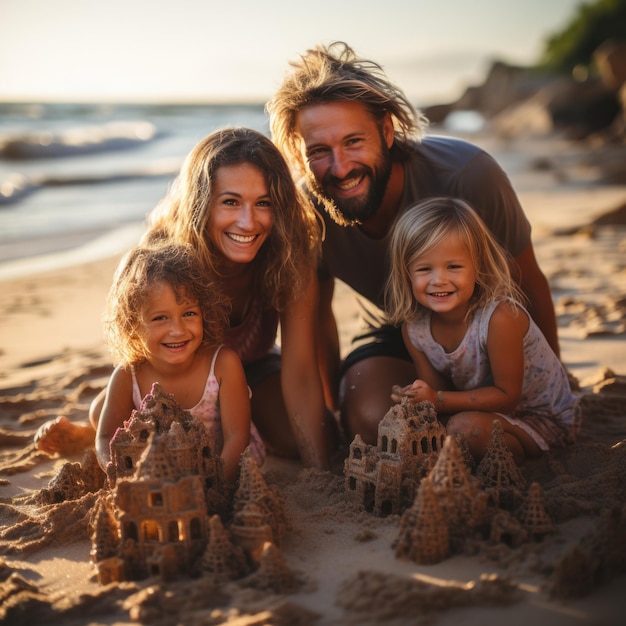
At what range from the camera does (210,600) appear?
2881 mm

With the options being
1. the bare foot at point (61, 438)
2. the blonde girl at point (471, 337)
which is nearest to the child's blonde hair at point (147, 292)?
the bare foot at point (61, 438)

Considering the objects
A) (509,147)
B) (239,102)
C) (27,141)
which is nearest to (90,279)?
(27,141)

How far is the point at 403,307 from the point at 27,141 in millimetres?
24610

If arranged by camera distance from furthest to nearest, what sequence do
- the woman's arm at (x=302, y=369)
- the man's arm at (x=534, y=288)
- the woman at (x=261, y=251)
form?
the man's arm at (x=534, y=288), the woman's arm at (x=302, y=369), the woman at (x=261, y=251)

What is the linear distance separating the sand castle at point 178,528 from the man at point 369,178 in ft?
5.28

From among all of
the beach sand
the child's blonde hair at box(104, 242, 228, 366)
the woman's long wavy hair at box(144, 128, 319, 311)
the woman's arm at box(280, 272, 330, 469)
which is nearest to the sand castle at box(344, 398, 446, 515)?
the beach sand

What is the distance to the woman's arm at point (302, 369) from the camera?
15.4 feet

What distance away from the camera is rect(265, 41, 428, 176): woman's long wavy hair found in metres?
4.71

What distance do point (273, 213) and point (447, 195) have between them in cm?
129

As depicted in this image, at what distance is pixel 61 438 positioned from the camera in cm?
475

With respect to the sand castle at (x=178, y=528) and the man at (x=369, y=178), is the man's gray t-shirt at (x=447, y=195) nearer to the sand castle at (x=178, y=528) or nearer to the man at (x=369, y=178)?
the man at (x=369, y=178)

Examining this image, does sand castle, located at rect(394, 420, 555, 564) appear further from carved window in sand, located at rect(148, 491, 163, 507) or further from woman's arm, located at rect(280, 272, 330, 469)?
woman's arm, located at rect(280, 272, 330, 469)

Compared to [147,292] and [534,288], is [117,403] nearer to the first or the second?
[147,292]

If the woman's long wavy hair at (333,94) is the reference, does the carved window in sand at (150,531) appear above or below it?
below
